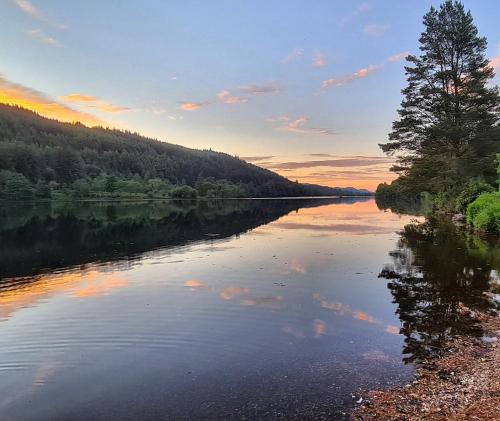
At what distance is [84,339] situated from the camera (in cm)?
1081

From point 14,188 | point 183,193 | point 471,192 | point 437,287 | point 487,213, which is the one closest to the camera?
point 437,287

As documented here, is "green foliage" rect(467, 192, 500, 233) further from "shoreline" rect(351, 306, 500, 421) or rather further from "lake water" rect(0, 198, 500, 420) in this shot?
"shoreline" rect(351, 306, 500, 421)

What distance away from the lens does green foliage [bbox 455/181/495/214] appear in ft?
126

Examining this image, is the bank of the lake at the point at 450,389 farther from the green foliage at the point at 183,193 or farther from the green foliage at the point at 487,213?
the green foliage at the point at 183,193

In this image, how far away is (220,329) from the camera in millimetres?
11414

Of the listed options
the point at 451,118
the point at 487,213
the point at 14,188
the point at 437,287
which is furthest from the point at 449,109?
the point at 14,188

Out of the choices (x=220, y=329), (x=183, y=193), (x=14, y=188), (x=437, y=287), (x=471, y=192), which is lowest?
(x=220, y=329)

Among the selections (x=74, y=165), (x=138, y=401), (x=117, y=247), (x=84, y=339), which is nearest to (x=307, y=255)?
(x=117, y=247)

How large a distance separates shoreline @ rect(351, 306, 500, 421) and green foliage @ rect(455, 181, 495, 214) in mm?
34101

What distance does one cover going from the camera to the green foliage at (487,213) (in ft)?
100

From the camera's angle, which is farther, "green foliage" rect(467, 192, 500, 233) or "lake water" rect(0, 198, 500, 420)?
"green foliage" rect(467, 192, 500, 233)

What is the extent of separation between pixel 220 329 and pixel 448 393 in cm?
616

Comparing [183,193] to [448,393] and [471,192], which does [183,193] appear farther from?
[448,393]

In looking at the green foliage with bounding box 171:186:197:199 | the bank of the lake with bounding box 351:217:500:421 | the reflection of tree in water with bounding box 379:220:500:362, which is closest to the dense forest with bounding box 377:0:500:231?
the reflection of tree in water with bounding box 379:220:500:362
